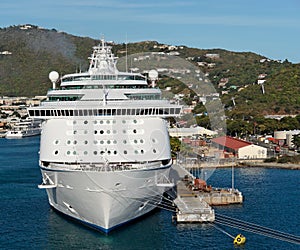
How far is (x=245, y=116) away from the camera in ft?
228

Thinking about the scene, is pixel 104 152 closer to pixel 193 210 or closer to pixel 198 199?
pixel 193 210

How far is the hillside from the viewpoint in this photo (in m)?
79.1

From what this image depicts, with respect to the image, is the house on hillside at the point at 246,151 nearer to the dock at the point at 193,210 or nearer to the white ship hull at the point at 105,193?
the dock at the point at 193,210

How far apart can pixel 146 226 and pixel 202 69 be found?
101041mm

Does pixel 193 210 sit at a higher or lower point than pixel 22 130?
higher

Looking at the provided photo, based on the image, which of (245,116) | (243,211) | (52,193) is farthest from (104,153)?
(245,116)

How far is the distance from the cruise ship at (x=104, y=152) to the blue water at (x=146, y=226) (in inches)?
22.7

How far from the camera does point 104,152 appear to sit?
2111 cm

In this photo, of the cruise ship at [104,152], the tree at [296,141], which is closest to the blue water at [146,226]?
the cruise ship at [104,152]

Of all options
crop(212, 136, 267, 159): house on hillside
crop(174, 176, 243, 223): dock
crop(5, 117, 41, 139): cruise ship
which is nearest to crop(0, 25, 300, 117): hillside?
crop(5, 117, 41, 139): cruise ship

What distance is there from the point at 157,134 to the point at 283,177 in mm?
16832

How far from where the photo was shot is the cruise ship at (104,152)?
67.6ft

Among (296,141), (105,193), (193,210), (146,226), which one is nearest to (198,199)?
(193,210)

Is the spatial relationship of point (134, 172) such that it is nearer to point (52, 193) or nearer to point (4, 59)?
point (52, 193)
